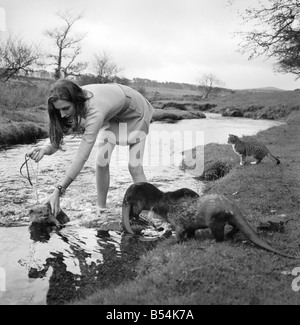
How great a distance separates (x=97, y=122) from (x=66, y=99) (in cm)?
47

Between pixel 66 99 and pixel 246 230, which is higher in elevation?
pixel 66 99

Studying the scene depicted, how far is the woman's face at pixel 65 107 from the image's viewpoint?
177 inches

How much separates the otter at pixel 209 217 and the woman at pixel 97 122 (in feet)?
4.07

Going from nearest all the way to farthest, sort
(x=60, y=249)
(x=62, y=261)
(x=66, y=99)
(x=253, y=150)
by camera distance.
A: (x=66, y=99) < (x=62, y=261) < (x=60, y=249) < (x=253, y=150)

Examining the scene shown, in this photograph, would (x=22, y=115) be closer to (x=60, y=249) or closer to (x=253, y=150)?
(x=253, y=150)

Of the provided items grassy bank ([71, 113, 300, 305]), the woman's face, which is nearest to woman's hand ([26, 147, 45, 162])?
the woman's face

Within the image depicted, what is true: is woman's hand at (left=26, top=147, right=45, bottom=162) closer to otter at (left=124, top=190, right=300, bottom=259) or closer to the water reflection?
the water reflection

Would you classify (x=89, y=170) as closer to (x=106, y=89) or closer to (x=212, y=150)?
(x=212, y=150)

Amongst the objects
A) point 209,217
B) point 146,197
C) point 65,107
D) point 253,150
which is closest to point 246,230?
point 209,217

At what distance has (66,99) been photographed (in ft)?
14.6

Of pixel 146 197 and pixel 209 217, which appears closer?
pixel 209 217

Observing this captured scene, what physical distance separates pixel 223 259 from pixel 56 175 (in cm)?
674

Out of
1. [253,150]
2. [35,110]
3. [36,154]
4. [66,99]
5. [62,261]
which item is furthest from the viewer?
[35,110]

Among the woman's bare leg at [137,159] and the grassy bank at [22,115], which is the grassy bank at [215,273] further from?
the grassy bank at [22,115]
